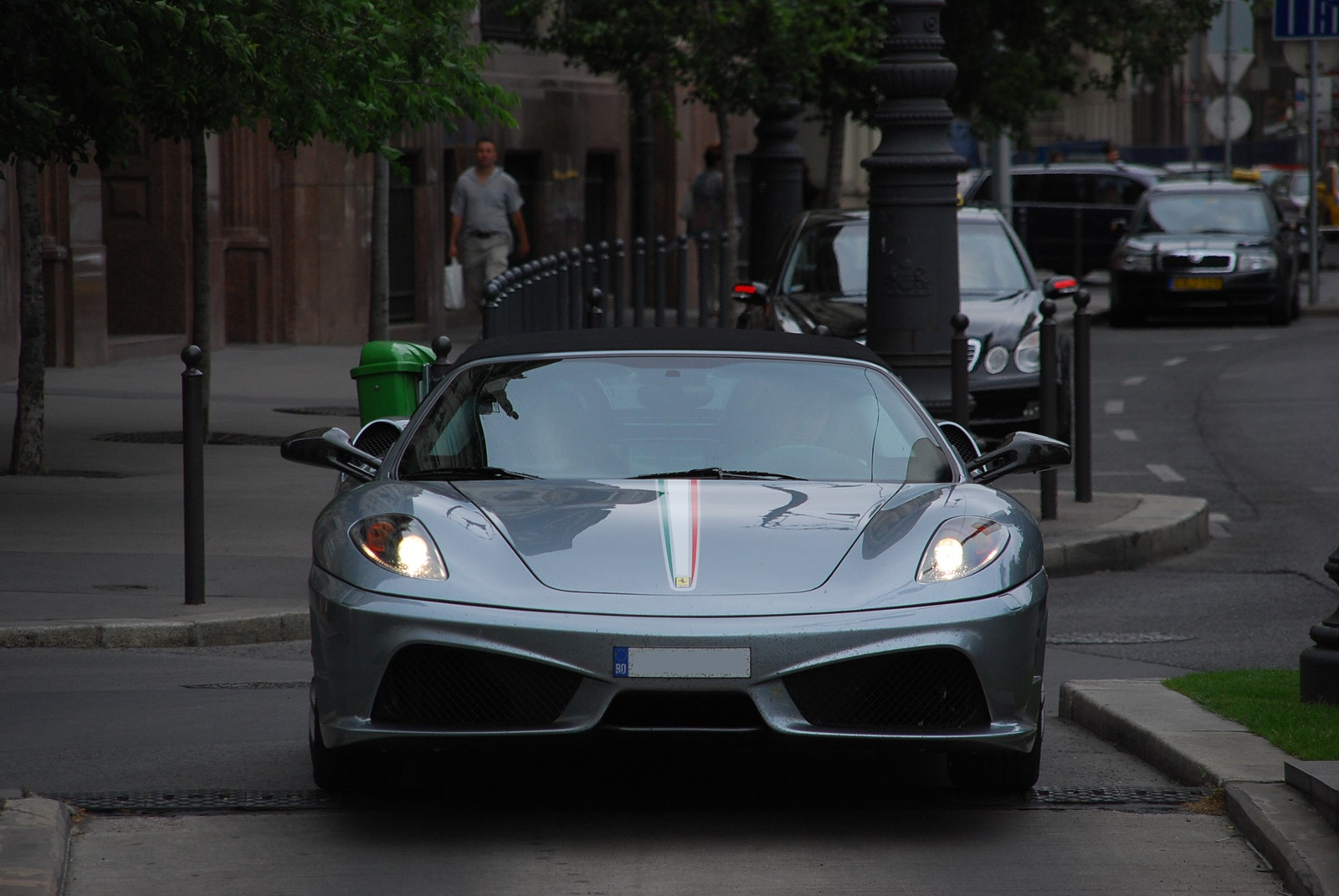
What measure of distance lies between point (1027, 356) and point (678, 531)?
29.6 feet

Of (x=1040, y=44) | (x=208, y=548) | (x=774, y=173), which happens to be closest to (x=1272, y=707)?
(x=208, y=548)

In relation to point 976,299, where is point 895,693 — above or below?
below

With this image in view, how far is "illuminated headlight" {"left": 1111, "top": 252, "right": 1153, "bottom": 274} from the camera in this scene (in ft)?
92.6

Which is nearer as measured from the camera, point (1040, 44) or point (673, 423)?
point (673, 423)

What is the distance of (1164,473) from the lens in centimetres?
1433

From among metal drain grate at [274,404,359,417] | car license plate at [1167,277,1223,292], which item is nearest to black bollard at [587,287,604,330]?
metal drain grate at [274,404,359,417]

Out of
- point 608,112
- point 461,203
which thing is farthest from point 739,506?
point 608,112

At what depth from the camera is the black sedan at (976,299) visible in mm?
13891

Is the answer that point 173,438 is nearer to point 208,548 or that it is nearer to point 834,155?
point 208,548

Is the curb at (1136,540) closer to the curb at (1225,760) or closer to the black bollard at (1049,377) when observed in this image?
the black bollard at (1049,377)

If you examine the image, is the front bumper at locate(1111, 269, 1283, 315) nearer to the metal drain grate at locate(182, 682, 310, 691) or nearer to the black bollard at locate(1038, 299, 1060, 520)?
the black bollard at locate(1038, 299, 1060, 520)

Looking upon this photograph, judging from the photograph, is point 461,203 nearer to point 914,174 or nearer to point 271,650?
point 914,174

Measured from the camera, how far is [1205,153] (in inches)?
3191

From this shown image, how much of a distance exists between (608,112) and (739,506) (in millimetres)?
25920
